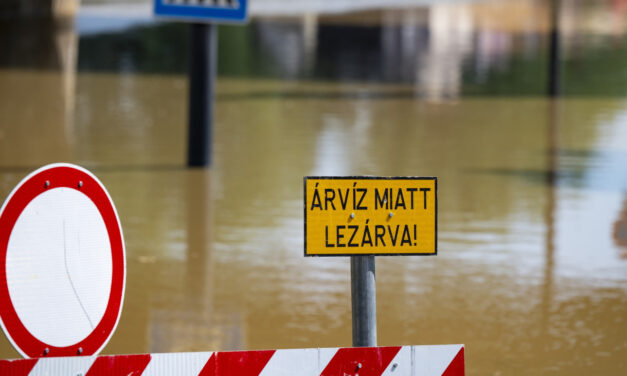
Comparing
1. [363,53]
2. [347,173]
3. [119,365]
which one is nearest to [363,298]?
[119,365]

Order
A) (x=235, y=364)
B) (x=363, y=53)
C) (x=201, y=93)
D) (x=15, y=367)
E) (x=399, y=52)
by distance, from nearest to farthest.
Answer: (x=15, y=367)
(x=235, y=364)
(x=201, y=93)
(x=363, y=53)
(x=399, y=52)

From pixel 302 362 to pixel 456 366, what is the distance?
0.55 metres

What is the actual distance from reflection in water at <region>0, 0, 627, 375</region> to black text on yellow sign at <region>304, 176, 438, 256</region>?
5.84 feet

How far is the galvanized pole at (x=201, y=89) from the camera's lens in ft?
36.8

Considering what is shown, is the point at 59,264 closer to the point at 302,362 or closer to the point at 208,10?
the point at 302,362

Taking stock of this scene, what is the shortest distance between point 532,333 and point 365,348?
2.49 metres

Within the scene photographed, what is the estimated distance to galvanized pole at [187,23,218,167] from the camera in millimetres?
11227

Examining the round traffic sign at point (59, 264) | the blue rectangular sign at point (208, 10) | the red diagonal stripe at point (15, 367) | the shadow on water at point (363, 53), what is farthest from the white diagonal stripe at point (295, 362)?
the shadow on water at point (363, 53)

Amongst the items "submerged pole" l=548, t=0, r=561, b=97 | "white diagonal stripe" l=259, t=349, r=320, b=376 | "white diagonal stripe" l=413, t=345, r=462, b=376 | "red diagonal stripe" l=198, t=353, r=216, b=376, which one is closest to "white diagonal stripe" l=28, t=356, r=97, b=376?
"red diagonal stripe" l=198, t=353, r=216, b=376

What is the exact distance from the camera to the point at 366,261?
13.3ft

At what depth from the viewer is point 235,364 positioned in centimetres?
398

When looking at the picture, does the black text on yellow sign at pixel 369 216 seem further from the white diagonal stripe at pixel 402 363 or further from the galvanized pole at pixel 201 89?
the galvanized pole at pixel 201 89

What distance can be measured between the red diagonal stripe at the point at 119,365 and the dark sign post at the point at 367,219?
0.68m

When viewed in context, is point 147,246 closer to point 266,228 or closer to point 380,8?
point 266,228
